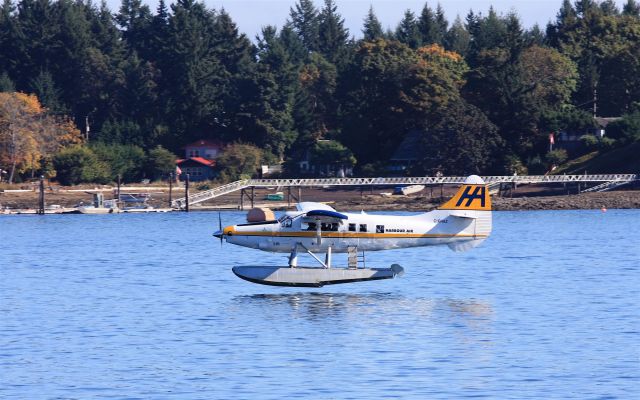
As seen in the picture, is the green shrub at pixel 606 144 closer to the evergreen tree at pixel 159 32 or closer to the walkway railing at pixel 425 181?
the walkway railing at pixel 425 181

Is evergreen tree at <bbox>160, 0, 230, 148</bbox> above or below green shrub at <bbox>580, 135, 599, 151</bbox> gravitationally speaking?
above

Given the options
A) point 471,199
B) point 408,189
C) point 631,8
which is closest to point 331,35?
point 631,8

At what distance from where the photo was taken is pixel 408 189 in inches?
4122

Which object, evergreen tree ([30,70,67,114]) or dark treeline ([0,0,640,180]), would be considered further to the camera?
evergreen tree ([30,70,67,114])

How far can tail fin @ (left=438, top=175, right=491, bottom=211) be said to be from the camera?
134 ft

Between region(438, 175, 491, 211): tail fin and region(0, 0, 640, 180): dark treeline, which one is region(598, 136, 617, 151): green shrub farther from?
region(438, 175, 491, 211): tail fin

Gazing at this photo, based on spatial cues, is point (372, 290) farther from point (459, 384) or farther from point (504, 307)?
point (459, 384)

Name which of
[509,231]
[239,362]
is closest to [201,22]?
[509,231]

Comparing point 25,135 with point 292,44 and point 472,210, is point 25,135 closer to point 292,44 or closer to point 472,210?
point 292,44

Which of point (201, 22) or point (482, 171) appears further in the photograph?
point (201, 22)

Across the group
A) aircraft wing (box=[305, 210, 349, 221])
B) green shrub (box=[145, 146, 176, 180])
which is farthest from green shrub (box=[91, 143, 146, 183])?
aircraft wing (box=[305, 210, 349, 221])

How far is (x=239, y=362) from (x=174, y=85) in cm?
10823

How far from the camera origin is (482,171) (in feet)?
357

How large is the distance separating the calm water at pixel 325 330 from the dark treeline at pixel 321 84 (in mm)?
55265
